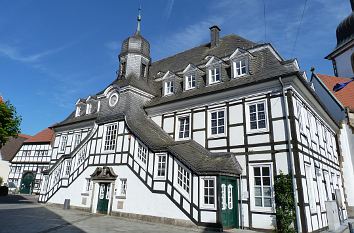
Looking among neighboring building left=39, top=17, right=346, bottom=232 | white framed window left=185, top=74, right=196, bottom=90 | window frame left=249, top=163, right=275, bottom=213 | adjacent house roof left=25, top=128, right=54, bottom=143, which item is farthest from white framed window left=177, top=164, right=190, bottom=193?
adjacent house roof left=25, top=128, right=54, bottom=143

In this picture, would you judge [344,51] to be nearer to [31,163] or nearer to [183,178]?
[183,178]

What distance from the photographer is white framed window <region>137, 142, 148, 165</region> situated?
15.5m

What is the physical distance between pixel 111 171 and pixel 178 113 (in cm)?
548

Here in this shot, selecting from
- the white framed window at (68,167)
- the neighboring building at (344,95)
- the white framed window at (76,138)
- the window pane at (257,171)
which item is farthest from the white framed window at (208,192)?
the white framed window at (76,138)

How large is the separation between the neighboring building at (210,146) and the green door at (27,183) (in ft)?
72.2

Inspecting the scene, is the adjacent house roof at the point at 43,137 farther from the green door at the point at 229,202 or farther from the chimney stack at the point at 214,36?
the green door at the point at 229,202

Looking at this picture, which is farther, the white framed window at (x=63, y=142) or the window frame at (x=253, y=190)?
the white framed window at (x=63, y=142)

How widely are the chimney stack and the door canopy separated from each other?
11.7 m

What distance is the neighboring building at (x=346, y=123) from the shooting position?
21453 millimetres

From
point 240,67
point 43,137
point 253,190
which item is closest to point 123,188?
point 253,190

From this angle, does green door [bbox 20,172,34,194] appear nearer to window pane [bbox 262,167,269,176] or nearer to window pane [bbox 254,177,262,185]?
window pane [bbox 254,177,262,185]

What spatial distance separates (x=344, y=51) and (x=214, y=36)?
22.7 metres

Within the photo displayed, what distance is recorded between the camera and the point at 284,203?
11461mm

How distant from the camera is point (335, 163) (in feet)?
65.5
